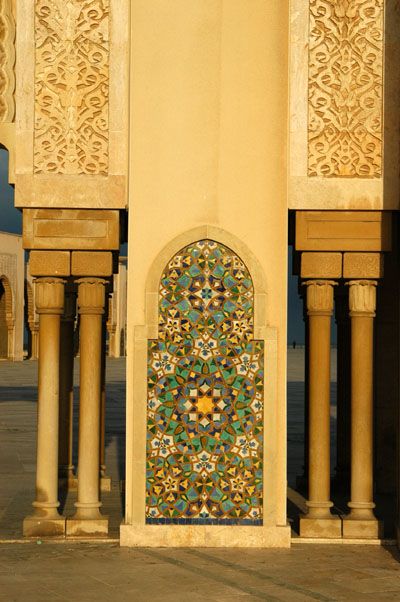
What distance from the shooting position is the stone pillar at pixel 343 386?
9.84 m

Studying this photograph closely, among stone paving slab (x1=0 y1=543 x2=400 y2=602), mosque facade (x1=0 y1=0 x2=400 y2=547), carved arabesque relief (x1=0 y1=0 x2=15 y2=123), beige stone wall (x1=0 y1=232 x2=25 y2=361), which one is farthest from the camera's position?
beige stone wall (x1=0 y1=232 x2=25 y2=361)

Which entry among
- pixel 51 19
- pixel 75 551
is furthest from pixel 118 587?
pixel 51 19

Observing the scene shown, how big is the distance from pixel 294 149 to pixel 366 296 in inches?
50.0

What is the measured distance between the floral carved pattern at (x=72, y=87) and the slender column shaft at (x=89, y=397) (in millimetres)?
968

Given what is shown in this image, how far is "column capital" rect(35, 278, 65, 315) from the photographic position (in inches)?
311

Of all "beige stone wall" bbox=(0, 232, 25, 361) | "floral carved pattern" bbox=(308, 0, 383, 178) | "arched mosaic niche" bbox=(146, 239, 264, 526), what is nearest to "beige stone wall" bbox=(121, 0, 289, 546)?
"arched mosaic niche" bbox=(146, 239, 264, 526)

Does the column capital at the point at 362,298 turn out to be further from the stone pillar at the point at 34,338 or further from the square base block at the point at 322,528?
the stone pillar at the point at 34,338

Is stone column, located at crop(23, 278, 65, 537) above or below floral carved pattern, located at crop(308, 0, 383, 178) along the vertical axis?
below

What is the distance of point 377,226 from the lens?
309 inches

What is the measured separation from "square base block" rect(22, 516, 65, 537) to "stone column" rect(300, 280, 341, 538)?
6.03ft

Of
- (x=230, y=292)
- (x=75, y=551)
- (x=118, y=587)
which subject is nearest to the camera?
(x=118, y=587)

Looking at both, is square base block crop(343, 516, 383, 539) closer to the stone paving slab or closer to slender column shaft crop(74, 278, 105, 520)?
the stone paving slab

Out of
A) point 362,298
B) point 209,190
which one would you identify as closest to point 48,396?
point 209,190

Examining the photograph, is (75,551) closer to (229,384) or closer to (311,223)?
(229,384)
